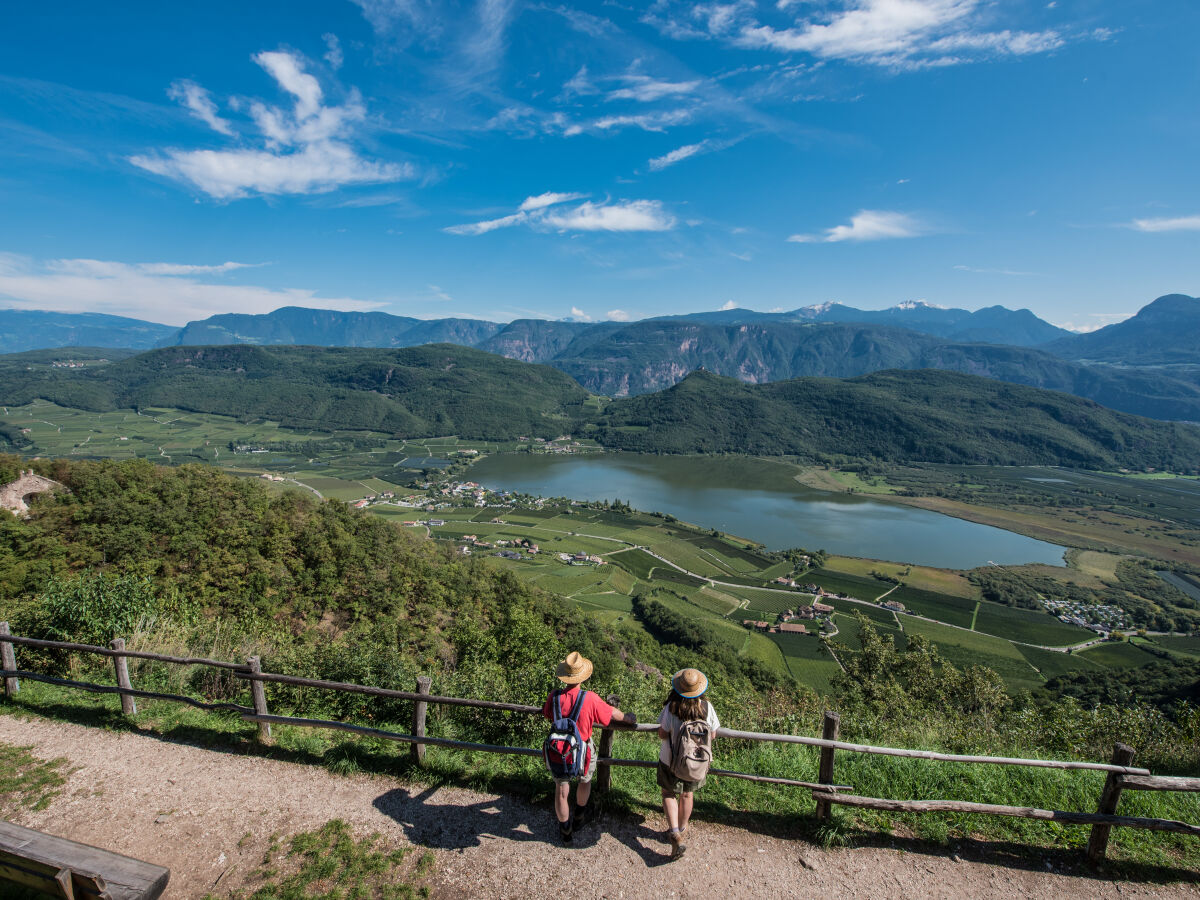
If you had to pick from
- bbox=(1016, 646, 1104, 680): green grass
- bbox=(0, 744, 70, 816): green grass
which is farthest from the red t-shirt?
bbox=(1016, 646, 1104, 680): green grass

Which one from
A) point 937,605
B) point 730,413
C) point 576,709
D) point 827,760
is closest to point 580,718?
point 576,709

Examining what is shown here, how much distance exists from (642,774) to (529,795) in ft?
3.91

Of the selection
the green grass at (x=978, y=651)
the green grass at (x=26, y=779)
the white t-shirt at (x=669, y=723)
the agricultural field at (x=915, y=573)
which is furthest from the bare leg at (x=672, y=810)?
the agricultural field at (x=915, y=573)

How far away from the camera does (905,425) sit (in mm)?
150000

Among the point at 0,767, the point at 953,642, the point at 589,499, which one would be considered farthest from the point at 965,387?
the point at 0,767

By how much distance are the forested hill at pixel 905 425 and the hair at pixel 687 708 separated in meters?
146

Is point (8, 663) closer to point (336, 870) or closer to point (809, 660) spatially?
point (336, 870)

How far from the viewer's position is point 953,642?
41.0 metres

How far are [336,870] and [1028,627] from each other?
191ft

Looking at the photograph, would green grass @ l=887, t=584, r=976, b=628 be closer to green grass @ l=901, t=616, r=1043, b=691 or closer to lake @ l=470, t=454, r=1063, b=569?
green grass @ l=901, t=616, r=1043, b=691

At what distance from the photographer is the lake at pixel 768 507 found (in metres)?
65.8

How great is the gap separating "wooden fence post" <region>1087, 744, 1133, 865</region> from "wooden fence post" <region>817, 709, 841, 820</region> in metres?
2.20

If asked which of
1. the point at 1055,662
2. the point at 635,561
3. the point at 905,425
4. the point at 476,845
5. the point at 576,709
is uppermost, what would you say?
the point at 576,709

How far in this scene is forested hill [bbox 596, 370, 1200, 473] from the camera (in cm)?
13612
